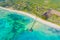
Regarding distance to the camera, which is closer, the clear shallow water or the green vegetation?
the clear shallow water

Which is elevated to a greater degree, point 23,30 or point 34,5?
point 34,5

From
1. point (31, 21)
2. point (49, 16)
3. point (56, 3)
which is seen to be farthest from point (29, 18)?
point (56, 3)

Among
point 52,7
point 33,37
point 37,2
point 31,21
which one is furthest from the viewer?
point 37,2

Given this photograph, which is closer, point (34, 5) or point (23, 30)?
point (23, 30)

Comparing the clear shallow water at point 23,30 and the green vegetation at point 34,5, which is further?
the green vegetation at point 34,5

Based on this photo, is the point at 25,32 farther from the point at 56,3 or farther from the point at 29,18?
the point at 56,3

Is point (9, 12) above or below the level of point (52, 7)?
below

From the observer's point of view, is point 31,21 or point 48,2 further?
point 48,2

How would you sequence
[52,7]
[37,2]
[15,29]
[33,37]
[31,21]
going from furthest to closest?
[37,2] → [52,7] → [31,21] → [15,29] → [33,37]
